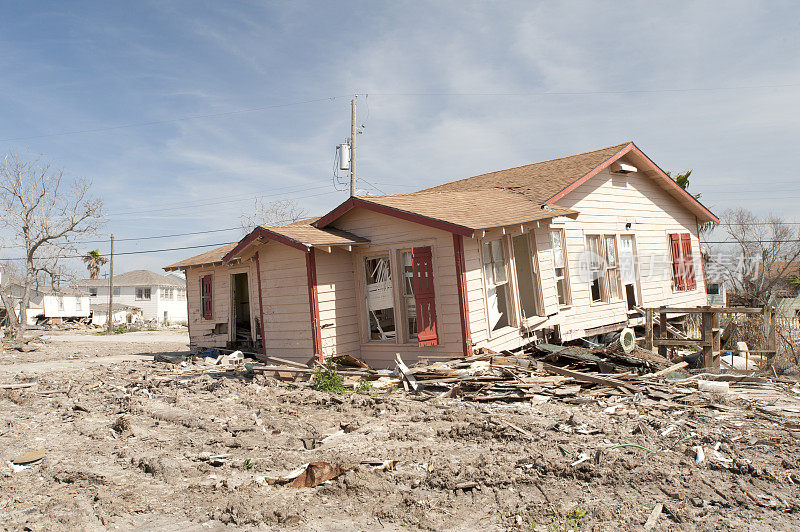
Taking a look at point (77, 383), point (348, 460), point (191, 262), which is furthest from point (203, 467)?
point (191, 262)

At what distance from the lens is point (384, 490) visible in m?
5.38

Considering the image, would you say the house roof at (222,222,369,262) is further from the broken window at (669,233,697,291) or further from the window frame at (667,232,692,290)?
the broken window at (669,233,697,291)

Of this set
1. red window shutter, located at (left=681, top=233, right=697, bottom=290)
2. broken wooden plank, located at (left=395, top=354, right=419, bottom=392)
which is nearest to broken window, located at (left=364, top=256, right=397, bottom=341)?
broken wooden plank, located at (left=395, top=354, right=419, bottom=392)

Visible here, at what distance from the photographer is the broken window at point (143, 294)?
55.8 m

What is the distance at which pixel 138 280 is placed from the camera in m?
56.9

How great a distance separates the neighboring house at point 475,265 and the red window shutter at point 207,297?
9.96 feet

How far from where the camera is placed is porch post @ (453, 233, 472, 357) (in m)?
10.4

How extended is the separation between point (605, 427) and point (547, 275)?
629 cm

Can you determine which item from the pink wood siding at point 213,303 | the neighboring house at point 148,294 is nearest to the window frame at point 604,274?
the pink wood siding at point 213,303

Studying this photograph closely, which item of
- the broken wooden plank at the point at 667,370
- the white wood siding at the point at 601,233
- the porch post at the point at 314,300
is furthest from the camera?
the porch post at the point at 314,300

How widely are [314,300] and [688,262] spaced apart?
12702mm

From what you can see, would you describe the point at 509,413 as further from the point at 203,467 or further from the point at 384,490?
the point at 203,467

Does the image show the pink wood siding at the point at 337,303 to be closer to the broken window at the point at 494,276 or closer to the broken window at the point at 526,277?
the broken window at the point at 494,276

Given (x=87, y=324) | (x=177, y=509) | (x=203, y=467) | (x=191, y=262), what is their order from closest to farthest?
(x=177, y=509) → (x=203, y=467) → (x=191, y=262) → (x=87, y=324)
